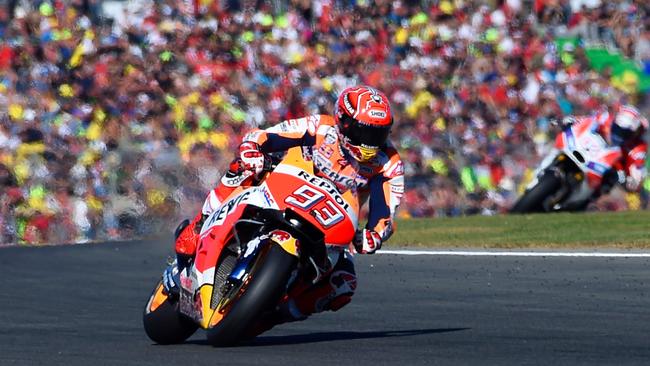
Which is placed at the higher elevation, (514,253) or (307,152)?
(307,152)

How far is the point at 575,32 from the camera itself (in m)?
20.1

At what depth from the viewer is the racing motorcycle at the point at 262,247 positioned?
7230mm

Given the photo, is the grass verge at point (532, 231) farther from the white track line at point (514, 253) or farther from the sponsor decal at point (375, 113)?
the sponsor decal at point (375, 113)

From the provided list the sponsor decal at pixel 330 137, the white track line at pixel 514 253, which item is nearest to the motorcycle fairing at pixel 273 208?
the sponsor decal at pixel 330 137

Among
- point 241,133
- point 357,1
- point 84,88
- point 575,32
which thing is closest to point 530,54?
point 575,32

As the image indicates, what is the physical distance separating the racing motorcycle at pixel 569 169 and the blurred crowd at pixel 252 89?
2.82ft

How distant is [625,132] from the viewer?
1786cm

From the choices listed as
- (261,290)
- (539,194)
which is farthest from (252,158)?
(539,194)

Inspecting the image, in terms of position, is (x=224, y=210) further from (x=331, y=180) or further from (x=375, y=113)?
(x=375, y=113)

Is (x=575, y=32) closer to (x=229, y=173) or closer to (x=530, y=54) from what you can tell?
(x=530, y=54)

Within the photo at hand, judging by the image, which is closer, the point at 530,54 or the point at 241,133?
the point at 241,133

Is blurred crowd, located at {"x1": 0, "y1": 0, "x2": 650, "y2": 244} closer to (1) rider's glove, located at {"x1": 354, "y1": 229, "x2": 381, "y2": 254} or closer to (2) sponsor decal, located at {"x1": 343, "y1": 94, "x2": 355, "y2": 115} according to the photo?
(2) sponsor decal, located at {"x1": 343, "y1": 94, "x2": 355, "y2": 115}

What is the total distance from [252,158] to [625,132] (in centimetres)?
1071

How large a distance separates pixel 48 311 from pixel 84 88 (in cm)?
768
